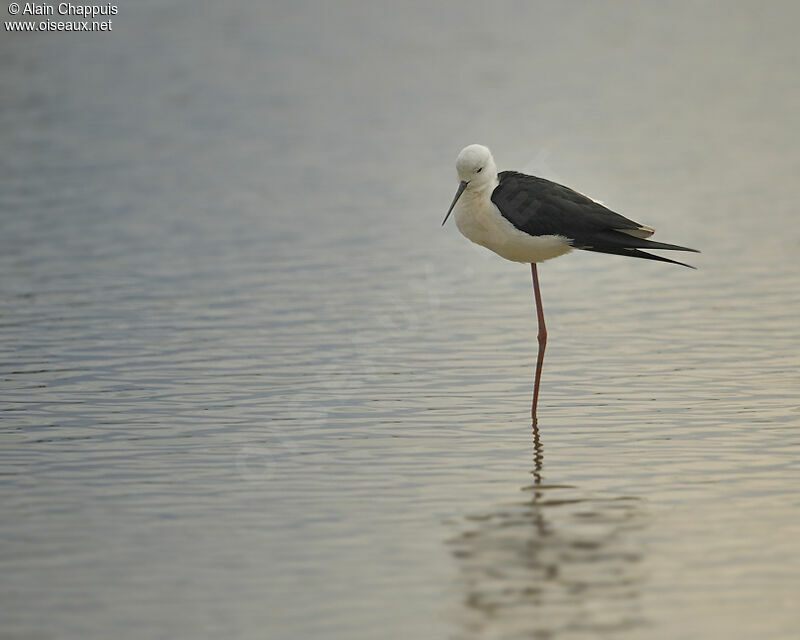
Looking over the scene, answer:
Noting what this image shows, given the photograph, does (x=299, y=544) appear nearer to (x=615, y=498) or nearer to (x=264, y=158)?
(x=615, y=498)

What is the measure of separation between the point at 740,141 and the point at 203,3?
23.3 m

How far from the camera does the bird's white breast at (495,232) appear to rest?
32.1 ft

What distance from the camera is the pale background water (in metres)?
6.62

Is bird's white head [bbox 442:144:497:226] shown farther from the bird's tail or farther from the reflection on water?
the reflection on water

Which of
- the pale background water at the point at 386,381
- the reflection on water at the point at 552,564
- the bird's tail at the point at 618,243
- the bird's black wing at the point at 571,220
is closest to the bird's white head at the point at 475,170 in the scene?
the bird's black wing at the point at 571,220

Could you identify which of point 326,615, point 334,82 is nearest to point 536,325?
point 326,615

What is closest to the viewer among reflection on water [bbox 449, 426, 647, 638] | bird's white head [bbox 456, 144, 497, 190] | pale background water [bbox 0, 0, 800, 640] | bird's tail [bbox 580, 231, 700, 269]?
reflection on water [bbox 449, 426, 647, 638]

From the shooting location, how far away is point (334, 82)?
93.4 feet

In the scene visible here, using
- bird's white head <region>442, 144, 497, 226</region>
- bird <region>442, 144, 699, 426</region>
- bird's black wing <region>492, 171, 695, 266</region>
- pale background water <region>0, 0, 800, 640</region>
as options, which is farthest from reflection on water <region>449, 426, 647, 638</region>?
bird's white head <region>442, 144, 497, 226</region>

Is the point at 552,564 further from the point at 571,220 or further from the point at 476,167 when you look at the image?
the point at 476,167

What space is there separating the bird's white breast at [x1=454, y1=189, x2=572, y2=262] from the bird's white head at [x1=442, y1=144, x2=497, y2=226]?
1.9 inches

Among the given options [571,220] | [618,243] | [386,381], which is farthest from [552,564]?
[386,381]

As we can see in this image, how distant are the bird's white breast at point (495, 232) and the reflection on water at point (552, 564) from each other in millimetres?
2141

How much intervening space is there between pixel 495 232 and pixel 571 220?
1.64ft
